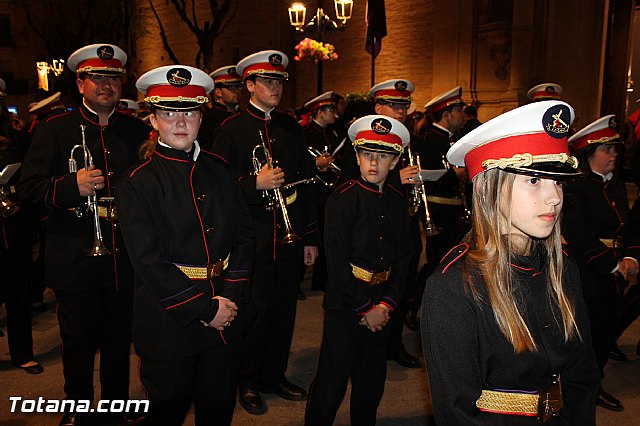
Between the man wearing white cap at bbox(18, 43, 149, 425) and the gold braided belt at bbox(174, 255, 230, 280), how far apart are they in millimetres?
1145

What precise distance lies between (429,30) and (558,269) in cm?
1880

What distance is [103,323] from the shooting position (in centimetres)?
420

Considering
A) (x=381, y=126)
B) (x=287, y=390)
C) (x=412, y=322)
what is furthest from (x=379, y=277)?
(x=412, y=322)

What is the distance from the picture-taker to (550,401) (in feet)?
7.03

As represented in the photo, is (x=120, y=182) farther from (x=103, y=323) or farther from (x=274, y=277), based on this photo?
(x=274, y=277)

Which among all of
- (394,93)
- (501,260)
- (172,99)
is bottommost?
(501,260)

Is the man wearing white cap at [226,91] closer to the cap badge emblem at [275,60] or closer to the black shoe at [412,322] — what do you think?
the cap badge emblem at [275,60]

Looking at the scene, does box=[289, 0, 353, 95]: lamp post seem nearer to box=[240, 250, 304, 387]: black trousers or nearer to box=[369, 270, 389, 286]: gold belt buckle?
box=[240, 250, 304, 387]: black trousers

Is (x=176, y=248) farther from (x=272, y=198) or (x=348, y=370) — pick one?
(x=272, y=198)

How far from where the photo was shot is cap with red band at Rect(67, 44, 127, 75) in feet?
13.9

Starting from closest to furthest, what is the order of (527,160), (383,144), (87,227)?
1. (527,160)
2. (383,144)
3. (87,227)

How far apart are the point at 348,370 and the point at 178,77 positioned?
6.73 ft

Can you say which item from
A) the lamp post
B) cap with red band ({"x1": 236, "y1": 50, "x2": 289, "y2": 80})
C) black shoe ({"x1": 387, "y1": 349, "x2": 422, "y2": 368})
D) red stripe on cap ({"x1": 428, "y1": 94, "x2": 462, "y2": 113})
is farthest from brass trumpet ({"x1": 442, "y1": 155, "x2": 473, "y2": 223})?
the lamp post

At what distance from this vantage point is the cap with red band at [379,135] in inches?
159
